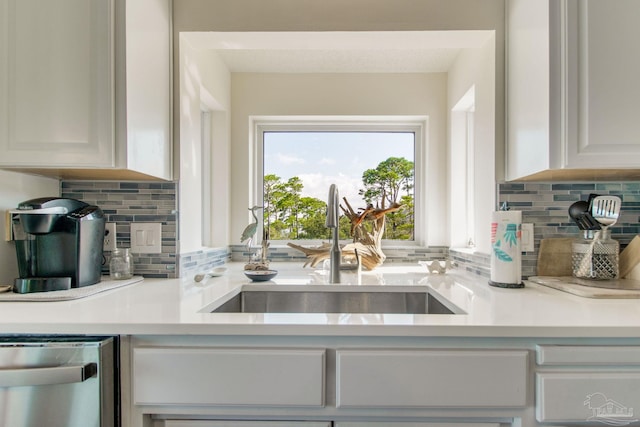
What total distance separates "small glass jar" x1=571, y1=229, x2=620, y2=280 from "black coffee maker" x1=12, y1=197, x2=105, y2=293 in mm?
1795

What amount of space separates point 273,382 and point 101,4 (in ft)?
4.17

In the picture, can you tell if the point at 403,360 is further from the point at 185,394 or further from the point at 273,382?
the point at 185,394

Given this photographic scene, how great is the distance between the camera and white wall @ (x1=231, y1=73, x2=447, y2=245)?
1.94 m

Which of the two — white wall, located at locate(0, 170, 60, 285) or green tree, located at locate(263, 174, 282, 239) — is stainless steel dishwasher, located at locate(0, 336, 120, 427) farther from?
green tree, located at locate(263, 174, 282, 239)

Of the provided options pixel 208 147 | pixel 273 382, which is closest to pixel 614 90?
pixel 273 382

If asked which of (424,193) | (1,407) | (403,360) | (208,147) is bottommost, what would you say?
(1,407)

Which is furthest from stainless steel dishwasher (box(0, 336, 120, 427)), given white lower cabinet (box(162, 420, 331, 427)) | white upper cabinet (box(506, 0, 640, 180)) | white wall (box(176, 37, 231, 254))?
white upper cabinet (box(506, 0, 640, 180))

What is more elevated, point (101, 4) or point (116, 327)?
point (101, 4)

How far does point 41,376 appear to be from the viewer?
767 millimetres

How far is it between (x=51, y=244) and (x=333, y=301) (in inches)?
39.9

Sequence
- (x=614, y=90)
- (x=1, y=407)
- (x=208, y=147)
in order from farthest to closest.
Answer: (x=208, y=147)
(x=614, y=90)
(x=1, y=407)

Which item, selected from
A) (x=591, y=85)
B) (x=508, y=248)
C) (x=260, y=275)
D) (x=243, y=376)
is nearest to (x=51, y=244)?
(x=260, y=275)

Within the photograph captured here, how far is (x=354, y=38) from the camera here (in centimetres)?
144

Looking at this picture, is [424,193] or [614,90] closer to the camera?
[614,90]
